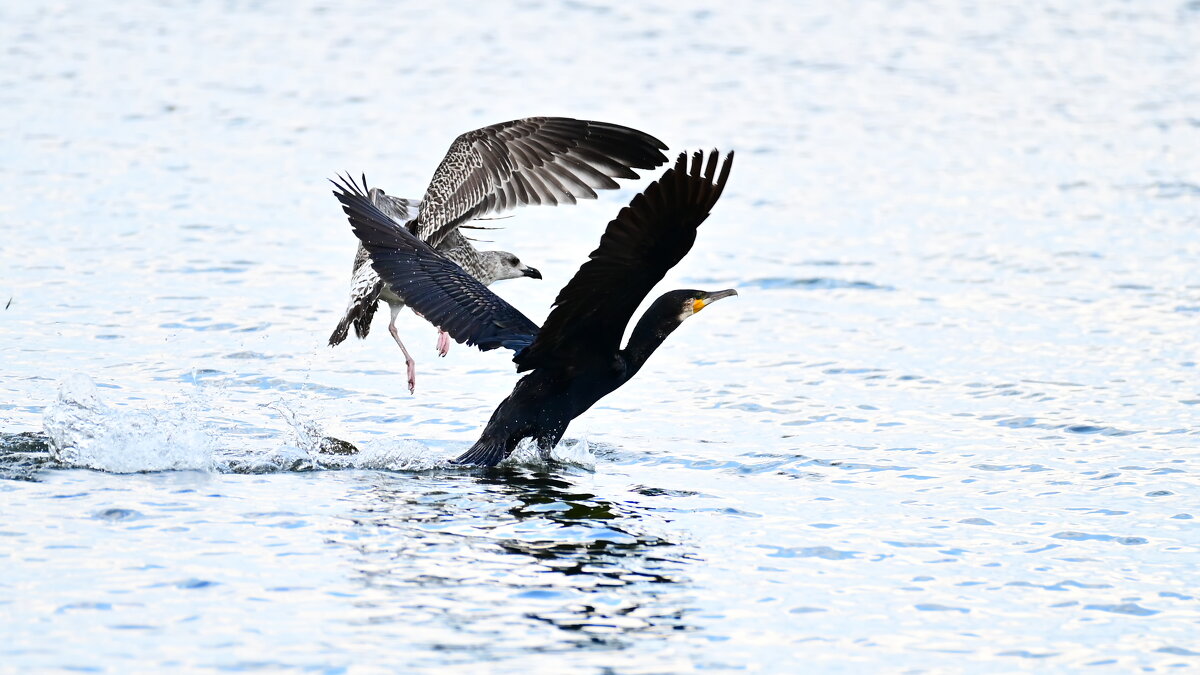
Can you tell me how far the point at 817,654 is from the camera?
5.93m

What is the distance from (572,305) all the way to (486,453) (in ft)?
3.59

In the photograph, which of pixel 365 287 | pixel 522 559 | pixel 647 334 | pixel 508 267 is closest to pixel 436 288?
pixel 647 334

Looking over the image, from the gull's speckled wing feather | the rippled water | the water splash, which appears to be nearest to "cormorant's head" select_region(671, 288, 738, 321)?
the rippled water

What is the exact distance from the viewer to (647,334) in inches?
310

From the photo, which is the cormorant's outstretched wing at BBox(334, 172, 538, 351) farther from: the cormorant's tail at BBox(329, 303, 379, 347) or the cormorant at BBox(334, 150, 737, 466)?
the cormorant's tail at BBox(329, 303, 379, 347)

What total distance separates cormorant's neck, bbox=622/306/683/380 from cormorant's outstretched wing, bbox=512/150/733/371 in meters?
0.19

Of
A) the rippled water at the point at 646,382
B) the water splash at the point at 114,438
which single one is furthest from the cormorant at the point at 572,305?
the water splash at the point at 114,438

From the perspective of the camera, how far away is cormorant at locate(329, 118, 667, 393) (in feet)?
29.6

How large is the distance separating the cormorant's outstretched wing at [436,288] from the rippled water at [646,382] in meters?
0.69

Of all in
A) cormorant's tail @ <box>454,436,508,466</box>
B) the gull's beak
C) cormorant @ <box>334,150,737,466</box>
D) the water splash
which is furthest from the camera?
cormorant's tail @ <box>454,436,508,466</box>

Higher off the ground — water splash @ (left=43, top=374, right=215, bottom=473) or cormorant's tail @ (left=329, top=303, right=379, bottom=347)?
cormorant's tail @ (left=329, top=303, right=379, bottom=347)

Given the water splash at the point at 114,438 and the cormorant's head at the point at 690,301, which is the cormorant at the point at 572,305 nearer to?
the cormorant's head at the point at 690,301

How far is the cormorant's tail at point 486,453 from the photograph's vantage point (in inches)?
314

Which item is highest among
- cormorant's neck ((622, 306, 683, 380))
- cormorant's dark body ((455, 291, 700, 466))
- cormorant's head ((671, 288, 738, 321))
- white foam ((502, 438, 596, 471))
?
cormorant's head ((671, 288, 738, 321))
